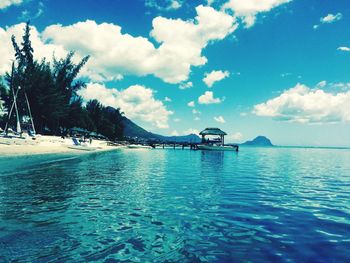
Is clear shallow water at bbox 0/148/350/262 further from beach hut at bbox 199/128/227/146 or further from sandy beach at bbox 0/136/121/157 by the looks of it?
beach hut at bbox 199/128/227/146

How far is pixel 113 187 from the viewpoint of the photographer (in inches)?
595

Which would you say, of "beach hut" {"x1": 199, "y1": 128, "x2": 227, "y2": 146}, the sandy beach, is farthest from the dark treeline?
"beach hut" {"x1": 199, "y1": 128, "x2": 227, "y2": 146}

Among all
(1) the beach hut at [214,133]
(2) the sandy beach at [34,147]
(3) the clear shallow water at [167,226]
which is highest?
(1) the beach hut at [214,133]

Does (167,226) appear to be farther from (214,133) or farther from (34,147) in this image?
(214,133)

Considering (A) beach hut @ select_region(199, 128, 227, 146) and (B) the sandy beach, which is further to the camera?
(A) beach hut @ select_region(199, 128, 227, 146)

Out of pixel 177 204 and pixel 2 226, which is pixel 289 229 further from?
pixel 2 226

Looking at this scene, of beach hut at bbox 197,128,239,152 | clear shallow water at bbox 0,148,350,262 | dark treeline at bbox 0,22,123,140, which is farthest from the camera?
beach hut at bbox 197,128,239,152

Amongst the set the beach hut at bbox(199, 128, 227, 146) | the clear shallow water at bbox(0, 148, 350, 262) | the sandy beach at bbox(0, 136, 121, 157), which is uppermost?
the beach hut at bbox(199, 128, 227, 146)

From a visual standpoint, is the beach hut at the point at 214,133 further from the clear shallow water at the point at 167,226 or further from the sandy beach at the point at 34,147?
the clear shallow water at the point at 167,226

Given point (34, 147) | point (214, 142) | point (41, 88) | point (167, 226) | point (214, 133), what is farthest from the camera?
point (214, 142)

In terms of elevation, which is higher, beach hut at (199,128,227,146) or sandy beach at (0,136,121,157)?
beach hut at (199,128,227,146)

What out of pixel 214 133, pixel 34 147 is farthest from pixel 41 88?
pixel 214 133

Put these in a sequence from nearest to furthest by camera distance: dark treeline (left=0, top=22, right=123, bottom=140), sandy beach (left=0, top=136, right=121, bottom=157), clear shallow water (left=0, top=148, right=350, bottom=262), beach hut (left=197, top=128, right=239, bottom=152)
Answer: clear shallow water (left=0, top=148, right=350, bottom=262) → sandy beach (left=0, top=136, right=121, bottom=157) → dark treeline (left=0, top=22, right=123, bottom=140) → beach hut (left=197, top=128, right=239, bottom=152)

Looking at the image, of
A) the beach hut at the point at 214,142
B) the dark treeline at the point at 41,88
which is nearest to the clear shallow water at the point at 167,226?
the dark treeline at the point at 41,88
